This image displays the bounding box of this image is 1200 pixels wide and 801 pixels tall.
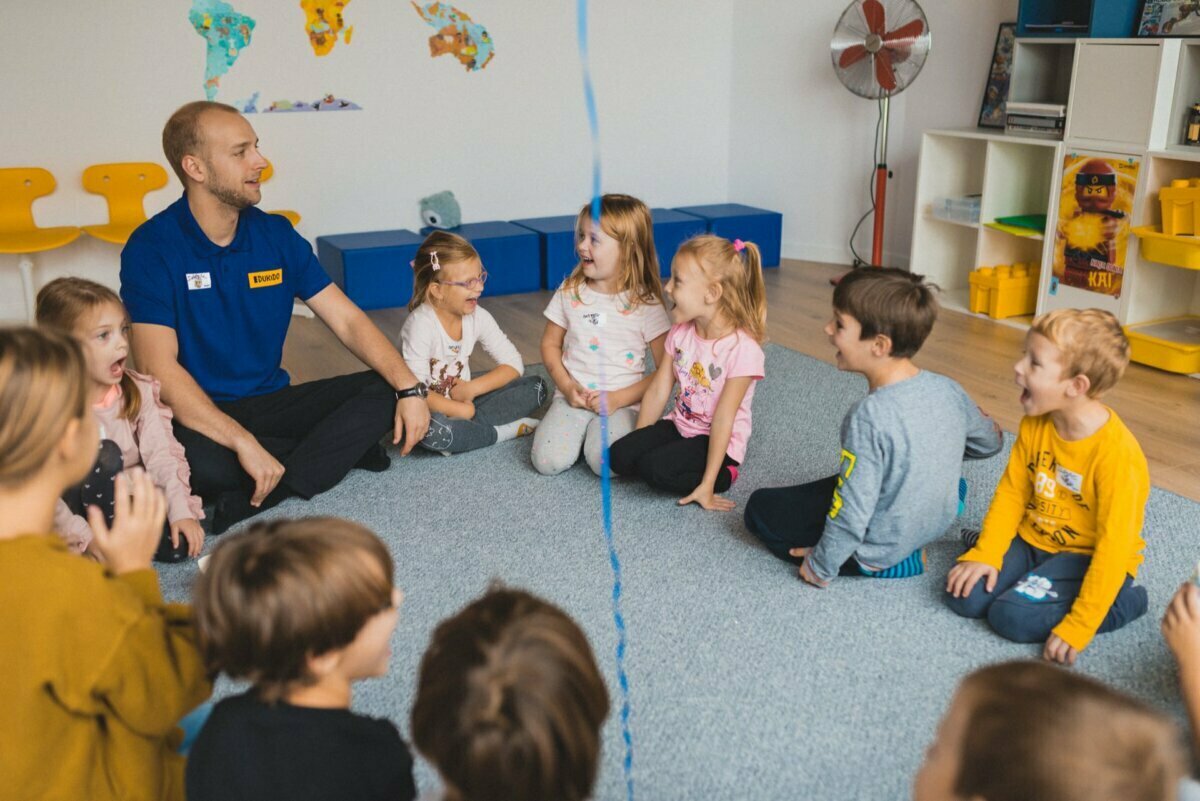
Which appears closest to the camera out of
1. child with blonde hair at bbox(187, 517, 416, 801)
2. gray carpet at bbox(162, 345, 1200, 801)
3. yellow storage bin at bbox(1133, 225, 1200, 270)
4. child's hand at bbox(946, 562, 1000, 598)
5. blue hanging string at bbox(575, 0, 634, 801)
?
child with blonde hair at bbox(187, 517, 416, 801)

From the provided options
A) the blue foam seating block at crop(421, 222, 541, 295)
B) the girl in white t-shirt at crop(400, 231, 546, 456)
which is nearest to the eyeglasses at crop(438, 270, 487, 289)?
the girl in white t-shirt at crop(400, 231, 546, 456)

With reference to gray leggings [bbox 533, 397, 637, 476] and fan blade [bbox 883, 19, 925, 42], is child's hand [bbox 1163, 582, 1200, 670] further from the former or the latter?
fan blade [bbox 883, 19, 925, 42]

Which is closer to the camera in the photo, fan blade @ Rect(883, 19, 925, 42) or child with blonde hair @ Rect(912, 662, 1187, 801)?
child with blonde hair @ Rect(912, 662, 1187, 801)

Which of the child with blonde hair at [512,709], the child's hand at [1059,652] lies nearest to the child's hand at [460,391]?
the child's hand at [1059,652]

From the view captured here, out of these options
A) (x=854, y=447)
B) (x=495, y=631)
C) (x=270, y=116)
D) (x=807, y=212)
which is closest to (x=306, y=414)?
(x=854, y=447)

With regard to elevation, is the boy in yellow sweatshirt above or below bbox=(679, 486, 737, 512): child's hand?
above

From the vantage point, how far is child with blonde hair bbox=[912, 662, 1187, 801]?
0.81 metres

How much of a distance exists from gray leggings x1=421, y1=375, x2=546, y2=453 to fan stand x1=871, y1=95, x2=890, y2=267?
2.29 m

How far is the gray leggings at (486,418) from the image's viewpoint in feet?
9.62

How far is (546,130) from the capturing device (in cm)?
551

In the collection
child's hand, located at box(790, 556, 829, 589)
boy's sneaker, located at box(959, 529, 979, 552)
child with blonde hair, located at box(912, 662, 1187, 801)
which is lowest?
child's hand, located at box(790, 556, 829, 589)

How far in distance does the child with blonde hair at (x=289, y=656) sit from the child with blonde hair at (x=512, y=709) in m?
0.18

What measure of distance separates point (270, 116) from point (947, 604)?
3.94m

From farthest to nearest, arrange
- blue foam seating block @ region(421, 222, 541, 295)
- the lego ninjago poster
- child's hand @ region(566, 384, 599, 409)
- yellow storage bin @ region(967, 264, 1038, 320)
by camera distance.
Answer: blue foam seating block @ region(421, 222, 541, 295)
yellow storage bin @ region(967, 264, 1038, 320)
the lego ninjago poster
child's hand @ region(566, 384, 599, 409)
